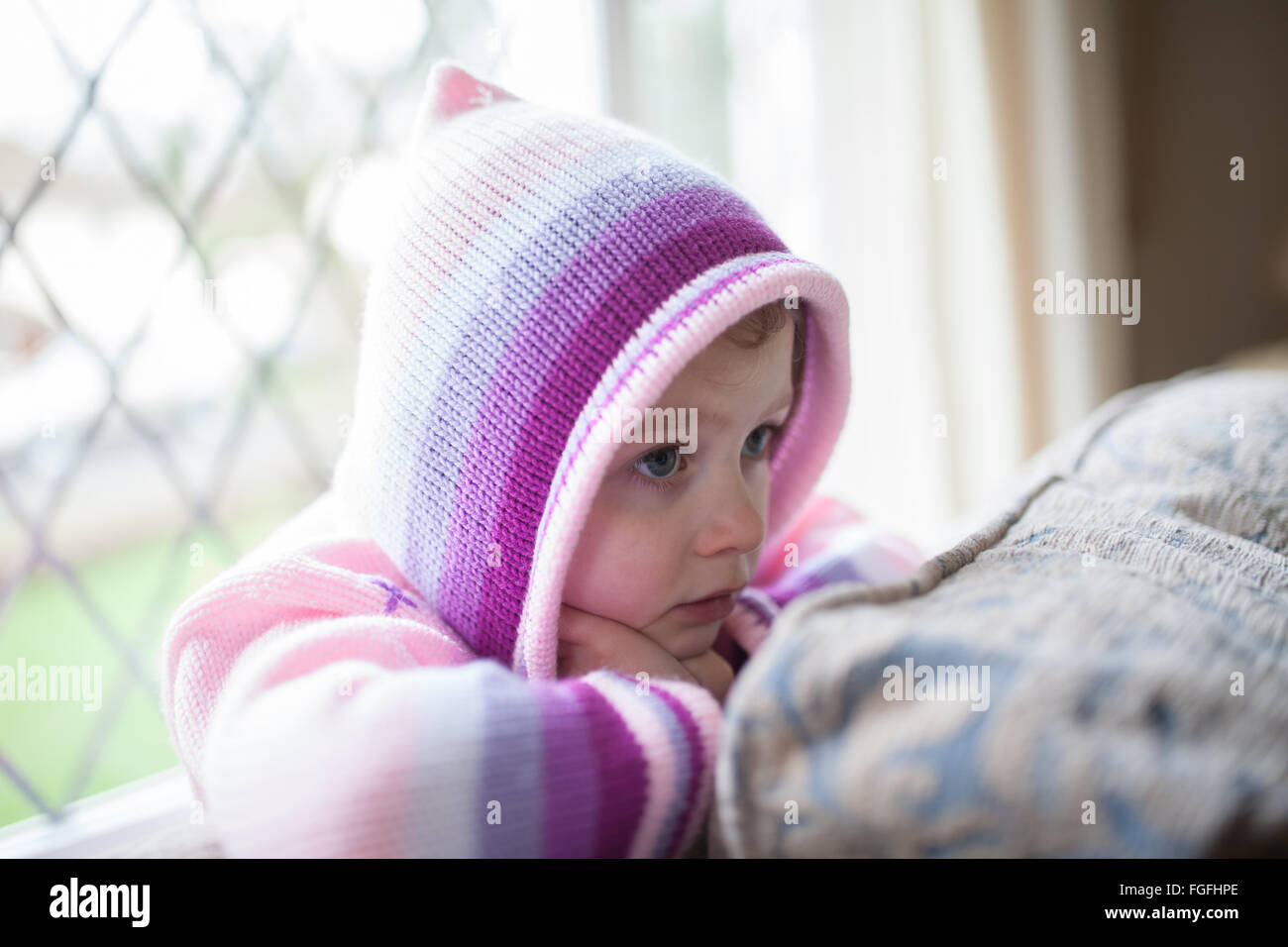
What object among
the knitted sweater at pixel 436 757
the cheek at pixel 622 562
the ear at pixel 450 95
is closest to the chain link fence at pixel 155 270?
the ear at pixel 450 95

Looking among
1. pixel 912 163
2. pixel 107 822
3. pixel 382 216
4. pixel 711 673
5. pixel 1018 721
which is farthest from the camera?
pixel 912 163

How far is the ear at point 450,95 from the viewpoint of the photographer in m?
0.83

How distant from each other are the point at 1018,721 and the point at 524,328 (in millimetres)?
429

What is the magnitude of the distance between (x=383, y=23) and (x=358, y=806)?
46.1 inches

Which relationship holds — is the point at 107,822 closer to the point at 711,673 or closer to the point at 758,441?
the point at 711,673

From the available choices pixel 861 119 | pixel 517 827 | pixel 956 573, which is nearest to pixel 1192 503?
pixel 956 573

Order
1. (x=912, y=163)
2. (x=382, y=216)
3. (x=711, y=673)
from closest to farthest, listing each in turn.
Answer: (x=711, y=673), (x=382, y=216), (x=912, y=163)

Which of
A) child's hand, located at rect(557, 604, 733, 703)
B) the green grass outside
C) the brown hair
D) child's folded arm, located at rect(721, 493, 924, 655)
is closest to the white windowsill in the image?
the green grass outside

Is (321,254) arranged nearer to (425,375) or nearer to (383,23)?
(383,23)

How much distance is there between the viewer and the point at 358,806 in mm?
443

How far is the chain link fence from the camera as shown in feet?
3.34

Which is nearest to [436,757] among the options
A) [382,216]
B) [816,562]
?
[816,562]

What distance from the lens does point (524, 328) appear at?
2.23ft
